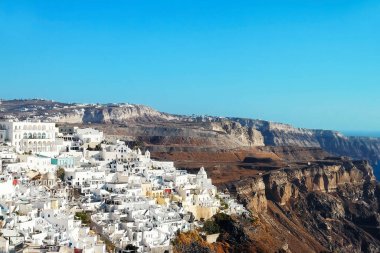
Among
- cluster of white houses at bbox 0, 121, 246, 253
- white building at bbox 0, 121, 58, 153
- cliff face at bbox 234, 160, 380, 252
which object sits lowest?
cliff face at bbox 234, 160, 380, 252

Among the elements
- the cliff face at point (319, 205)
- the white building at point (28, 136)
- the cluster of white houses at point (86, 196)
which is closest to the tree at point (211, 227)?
the cluster of white houses at point (86, 196)

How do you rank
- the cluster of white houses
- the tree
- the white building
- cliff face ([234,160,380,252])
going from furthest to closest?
cliff face ([234,160,380,252])
the white building
the tree
the cluster of white houses

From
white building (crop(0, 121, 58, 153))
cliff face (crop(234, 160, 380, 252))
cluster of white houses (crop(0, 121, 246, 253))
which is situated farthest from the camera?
cliff face (crop(234, 160, 380, 252))

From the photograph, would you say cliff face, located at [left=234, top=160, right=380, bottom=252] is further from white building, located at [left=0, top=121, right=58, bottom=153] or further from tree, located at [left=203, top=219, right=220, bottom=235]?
white building, located at [left=0, top=121, right=58, bottom=153]

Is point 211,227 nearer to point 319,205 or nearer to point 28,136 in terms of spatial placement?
point 28,136

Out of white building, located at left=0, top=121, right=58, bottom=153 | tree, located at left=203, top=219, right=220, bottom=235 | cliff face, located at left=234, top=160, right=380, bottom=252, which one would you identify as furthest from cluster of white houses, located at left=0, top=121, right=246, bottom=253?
cliff face, located at left=234, top=160, right=380, bottom=252

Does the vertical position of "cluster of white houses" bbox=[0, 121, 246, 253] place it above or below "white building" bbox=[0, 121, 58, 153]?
below

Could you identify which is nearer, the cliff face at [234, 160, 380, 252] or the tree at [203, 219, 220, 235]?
the tree at [203, 219, 220, 235]
